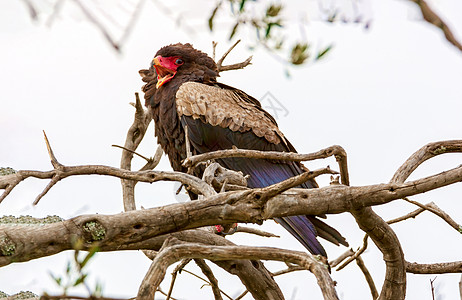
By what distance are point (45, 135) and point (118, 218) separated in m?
0.62

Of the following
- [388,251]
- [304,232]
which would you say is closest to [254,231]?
[304,232]

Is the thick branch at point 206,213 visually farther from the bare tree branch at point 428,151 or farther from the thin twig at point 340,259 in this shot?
the thin twig at point 340,259

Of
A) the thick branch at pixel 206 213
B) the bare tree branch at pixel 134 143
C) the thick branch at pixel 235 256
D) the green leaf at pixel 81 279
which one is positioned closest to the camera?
the green leaf at pixel 81 279

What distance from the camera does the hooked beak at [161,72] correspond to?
5.80 meters

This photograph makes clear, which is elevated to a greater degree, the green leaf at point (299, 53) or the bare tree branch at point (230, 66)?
the bare tree branch at point (230, 66)

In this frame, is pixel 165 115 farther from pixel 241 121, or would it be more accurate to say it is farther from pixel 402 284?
pixel 402 284

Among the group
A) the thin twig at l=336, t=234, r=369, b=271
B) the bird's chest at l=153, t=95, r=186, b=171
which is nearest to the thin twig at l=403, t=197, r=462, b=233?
the thin twig at l=336, t=234, r=369, b=271

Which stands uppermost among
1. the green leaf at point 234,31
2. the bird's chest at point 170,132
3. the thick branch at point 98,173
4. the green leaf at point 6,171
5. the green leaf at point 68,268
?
the bird's chest at point 170,132

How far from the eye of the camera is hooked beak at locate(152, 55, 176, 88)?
580cm

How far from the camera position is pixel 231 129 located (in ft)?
18.2

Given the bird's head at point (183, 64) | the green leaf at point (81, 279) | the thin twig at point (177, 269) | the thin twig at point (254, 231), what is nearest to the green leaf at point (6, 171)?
the thin twig at point (177, 269)

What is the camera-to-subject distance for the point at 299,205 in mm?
3037

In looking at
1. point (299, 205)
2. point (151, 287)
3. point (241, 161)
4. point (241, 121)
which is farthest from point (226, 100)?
point (151, 287)

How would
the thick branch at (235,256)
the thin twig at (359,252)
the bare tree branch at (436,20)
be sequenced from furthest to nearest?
the thin twig at (359,252) < the thick branch at (235,256) < the bare tree branch at (436,20)
